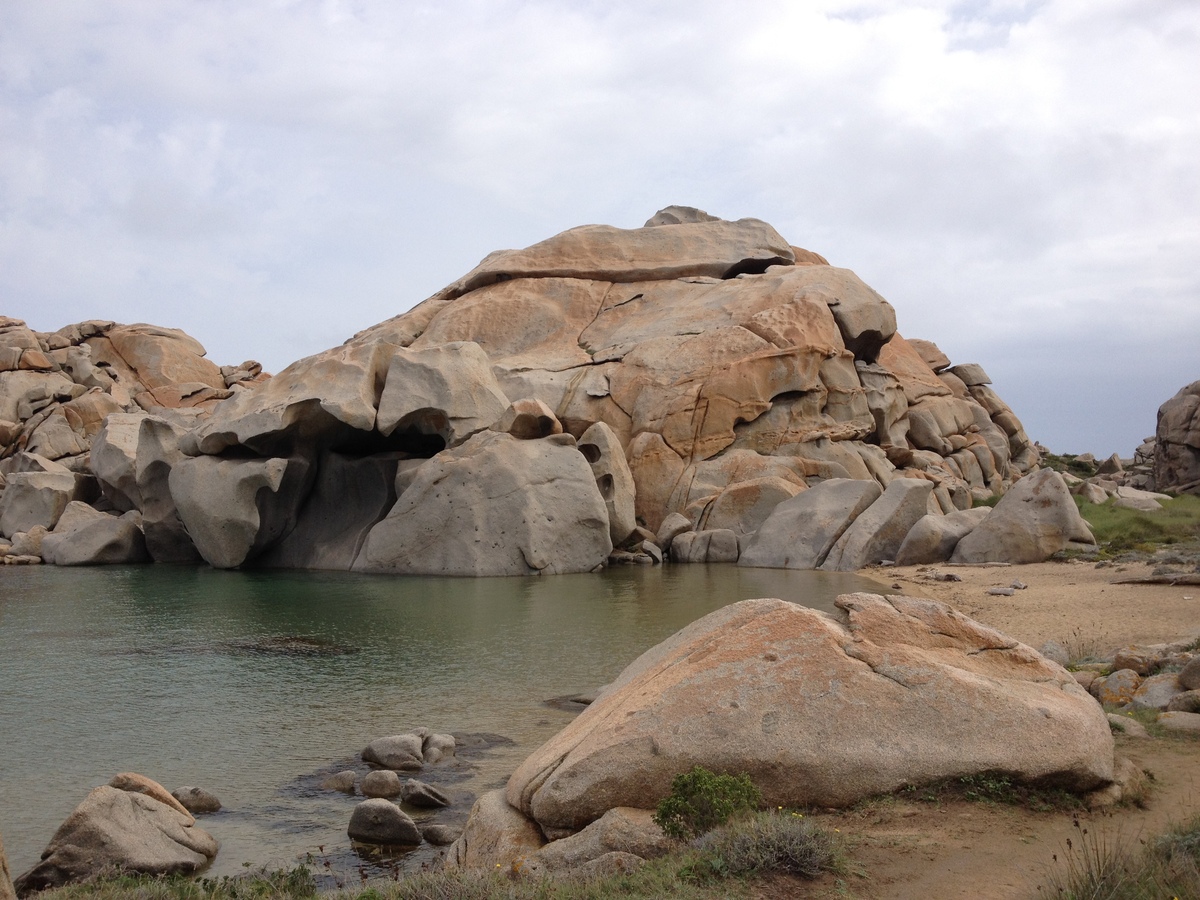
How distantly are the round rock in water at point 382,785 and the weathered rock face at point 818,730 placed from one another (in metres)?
2.03

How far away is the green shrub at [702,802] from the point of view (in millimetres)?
5879

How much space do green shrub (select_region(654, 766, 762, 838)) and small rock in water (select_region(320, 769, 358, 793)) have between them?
3960 millimetres

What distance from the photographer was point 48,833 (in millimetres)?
7957

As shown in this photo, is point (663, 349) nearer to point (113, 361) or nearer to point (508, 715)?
point (508, 715)

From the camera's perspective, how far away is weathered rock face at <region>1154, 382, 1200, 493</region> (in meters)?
43.4

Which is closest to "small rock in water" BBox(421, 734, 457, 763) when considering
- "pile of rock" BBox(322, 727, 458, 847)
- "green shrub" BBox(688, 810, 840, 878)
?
"pile of rock" BBox(322, 727, 458, 847)

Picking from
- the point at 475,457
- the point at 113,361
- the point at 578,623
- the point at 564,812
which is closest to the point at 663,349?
the point at 475,457

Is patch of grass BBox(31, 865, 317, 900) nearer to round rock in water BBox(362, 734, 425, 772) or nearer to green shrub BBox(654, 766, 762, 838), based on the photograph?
green shrub BBox(654, 766, 762, 838)

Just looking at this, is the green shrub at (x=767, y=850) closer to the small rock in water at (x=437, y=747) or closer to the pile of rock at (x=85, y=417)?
the small rock in water at (x=437, y=747)

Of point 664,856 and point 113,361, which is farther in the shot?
point 113,361

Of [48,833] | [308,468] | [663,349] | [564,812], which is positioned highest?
[663,349]

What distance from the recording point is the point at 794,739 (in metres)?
6.53

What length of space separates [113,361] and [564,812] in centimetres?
5382

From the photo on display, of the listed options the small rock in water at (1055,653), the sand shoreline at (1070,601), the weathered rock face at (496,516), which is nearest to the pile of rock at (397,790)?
the sand shoreline at (1070,601)
